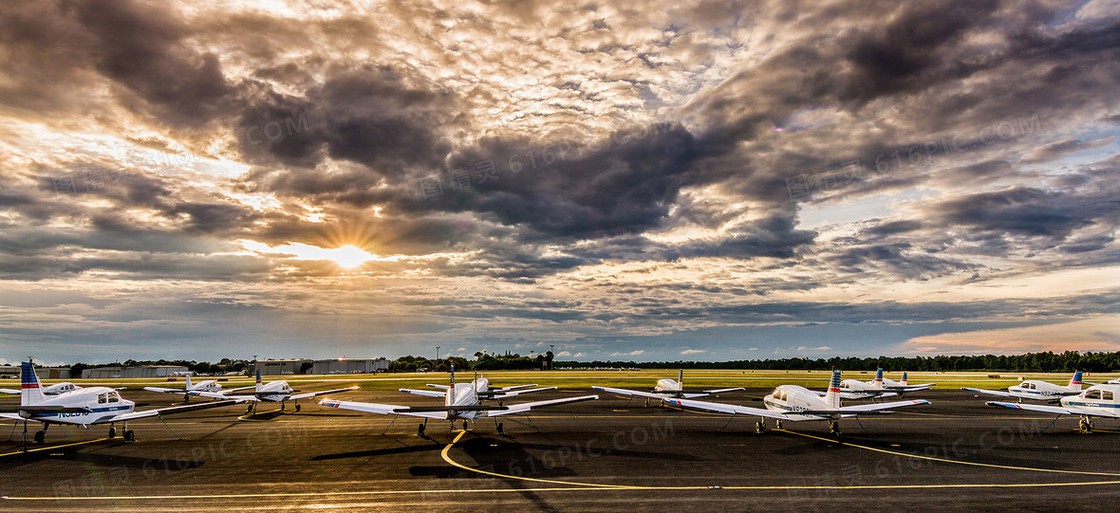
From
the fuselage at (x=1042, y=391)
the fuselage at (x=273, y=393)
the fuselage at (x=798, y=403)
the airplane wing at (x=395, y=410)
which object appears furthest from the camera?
the fuselage at (x=1042, y=391)

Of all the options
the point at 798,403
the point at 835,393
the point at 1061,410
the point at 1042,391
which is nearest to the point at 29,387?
the point at 798,403

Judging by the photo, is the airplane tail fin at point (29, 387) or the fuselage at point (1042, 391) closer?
the airplane tail fin at point (29, 387)

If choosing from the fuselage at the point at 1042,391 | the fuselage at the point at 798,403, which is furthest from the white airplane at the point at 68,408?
the fuselage at the point at 1042,391

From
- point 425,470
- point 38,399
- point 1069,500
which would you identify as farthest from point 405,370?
point 1069,500

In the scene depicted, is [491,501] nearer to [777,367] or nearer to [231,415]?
[231,415]

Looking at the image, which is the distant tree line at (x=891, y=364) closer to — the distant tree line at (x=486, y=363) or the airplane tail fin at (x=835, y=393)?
the distant tree line at (x=486, y=363)

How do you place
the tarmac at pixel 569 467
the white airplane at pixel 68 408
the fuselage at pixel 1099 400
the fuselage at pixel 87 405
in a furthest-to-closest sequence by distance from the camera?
1. the fuselage at pixel 1099 400
2. the fuselage at pixel 87 405
3. the white airplane at pixel 68 408
4. the tarmac at pixel 569 467

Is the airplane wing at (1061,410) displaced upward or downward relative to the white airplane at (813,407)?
downward

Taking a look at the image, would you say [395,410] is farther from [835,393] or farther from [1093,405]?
[1093,405]
